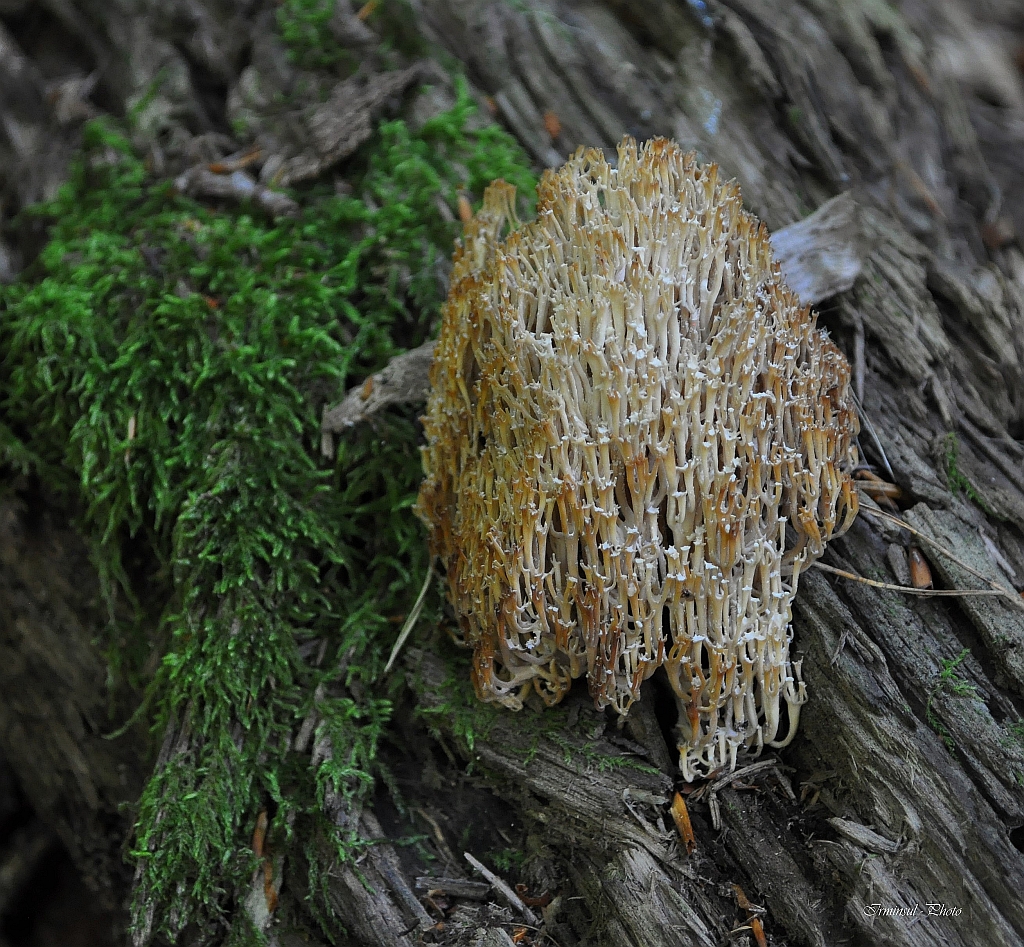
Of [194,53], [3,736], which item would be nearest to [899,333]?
[194,53]

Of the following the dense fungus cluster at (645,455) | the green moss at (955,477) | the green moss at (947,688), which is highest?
the dense fungus cluster at (645,455)

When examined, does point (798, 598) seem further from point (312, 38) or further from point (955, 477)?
point (312, 38)

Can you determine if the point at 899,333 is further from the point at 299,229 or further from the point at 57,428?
the point at 57,428

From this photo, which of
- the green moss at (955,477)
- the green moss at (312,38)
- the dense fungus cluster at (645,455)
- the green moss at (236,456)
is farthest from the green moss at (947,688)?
the green moss at (312,38)

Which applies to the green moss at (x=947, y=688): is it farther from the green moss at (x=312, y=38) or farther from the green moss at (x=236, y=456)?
the green moss at (x=312, y=38)

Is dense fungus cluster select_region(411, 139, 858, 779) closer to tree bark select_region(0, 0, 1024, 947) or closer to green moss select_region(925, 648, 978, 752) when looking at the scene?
tree bark select_region(0, 0, 1024, 947)

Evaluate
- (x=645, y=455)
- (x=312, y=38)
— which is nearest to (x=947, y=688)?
(x=645, y=455)
